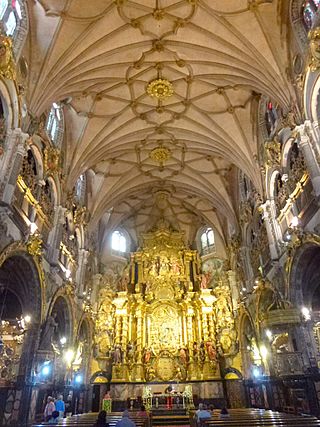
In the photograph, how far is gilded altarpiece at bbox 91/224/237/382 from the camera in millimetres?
23578

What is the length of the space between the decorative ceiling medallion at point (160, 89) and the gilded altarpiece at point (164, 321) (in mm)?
13975

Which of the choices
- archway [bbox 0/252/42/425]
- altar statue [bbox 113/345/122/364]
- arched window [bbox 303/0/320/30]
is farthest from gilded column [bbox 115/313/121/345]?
arched window [bbox 303/0/320/30]

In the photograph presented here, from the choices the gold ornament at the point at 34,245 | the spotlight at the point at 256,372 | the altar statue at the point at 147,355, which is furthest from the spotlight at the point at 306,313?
the altar statue at the point at 147,355

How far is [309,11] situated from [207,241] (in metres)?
20.8

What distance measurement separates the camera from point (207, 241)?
31438 millimetres

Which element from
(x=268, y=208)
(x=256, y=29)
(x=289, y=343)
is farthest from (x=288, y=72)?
(x=289, y=343)

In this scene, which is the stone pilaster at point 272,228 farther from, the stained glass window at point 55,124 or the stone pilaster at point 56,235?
the stained glass window at point 55,124

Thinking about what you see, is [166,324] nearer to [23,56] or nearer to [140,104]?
[140,104]

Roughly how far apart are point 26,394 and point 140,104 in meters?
16.3

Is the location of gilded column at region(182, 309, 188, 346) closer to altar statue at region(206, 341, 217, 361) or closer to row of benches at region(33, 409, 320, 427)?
altar statue at region(206, 341, 217, 361)

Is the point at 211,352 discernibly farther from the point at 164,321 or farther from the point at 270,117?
the point at 270,117

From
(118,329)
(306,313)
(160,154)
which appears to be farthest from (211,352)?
(160,154)

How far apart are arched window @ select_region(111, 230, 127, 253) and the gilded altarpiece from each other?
2199 millimetres

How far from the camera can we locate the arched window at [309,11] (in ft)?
43.9
